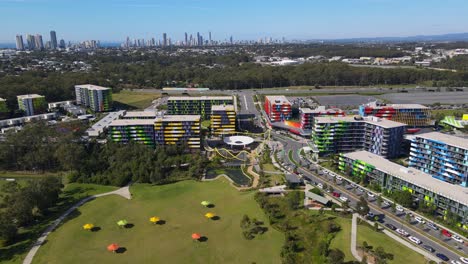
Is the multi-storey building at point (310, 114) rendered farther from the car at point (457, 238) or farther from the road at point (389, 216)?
the car at point (457, 238)

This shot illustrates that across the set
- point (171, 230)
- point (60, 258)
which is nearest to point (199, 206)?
point (171, 230)

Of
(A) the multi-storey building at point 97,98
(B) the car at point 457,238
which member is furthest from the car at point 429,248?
(A) the multi-storey building at point 97,98

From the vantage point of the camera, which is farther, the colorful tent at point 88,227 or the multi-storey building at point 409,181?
the colorful tent at point 88,227

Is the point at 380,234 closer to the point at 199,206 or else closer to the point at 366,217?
the point at 366,217

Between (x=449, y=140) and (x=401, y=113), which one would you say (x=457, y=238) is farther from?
(x=401, y=113)

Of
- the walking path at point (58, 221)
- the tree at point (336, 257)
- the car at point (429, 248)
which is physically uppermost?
the tree at point (336, 257)

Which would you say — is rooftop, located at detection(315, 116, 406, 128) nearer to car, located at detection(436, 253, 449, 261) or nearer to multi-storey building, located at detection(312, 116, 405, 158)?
multi-storey building, located at detection(312, 116, 405, 158)
